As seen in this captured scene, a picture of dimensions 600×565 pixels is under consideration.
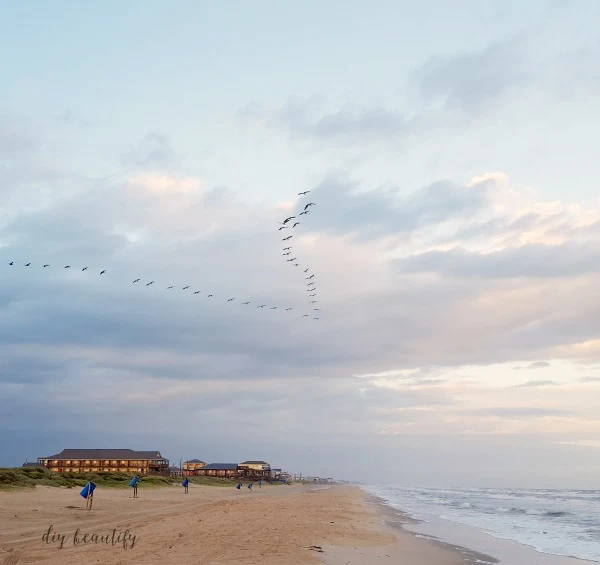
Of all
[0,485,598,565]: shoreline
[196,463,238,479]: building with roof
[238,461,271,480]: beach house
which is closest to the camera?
[0,485,598,565]: shoreline

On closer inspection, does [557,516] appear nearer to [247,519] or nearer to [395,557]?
[247,519]

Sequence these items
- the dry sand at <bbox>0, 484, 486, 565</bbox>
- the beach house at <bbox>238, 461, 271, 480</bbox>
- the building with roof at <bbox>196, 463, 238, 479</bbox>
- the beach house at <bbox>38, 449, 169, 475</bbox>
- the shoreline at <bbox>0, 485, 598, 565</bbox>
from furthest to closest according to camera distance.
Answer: the building with roof at <bbox>196, 463, 238, 479</bbox> < the beach house at <bbox>238, 461, 271, 480</bbox> < the beach house at <bbox>38, 449, 169, 475</bbox> < the shoreline at <bbox>0, 485, 598, 565</bbox> < the dry sand at <bbox>0, 484, 486, 565</bbox>

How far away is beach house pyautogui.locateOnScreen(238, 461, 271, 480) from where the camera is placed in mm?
176350

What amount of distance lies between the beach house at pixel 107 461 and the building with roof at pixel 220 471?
37.7 meters

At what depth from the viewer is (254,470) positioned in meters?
184

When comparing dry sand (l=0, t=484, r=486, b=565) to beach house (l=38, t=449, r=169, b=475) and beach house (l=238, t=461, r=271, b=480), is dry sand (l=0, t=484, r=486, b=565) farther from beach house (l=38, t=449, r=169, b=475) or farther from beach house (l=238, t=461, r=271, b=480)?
beach house (l=238, t=461, r=271, b=480)

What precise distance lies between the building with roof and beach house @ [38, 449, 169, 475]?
3774 centimetres

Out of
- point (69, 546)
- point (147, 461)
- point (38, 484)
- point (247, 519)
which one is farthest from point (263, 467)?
point (69, 546)

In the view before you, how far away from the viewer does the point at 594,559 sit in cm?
2403

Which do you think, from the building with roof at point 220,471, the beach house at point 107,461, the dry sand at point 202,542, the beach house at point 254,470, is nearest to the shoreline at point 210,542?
the dry sand at point 202,542

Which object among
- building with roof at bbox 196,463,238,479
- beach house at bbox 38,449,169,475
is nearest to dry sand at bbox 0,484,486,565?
beach house at bbox 38,449,169,475

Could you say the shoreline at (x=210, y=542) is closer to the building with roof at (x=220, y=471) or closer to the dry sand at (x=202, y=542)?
the dry sand at (x=202, y=542)

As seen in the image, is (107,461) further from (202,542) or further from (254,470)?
(202,542)

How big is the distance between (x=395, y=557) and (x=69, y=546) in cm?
1157
